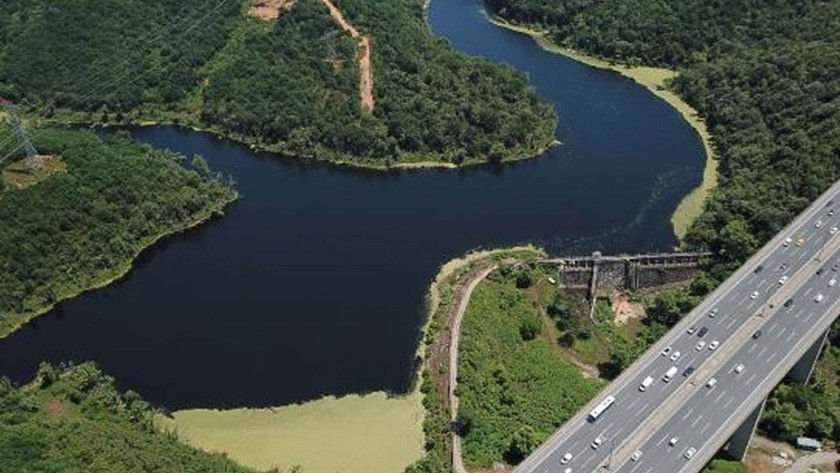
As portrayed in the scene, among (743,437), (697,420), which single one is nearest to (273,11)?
(697,420)

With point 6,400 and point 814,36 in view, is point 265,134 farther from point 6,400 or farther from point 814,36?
point 814,36

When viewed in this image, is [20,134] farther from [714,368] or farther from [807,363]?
[807,363]

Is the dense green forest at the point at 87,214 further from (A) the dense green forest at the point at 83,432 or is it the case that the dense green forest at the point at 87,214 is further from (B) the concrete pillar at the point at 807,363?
(B) the concrete pillar at the point at 807,363

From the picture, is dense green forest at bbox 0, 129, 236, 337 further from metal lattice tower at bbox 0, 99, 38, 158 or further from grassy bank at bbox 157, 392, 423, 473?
grassy bank at bbox 157, 392, 423, 473

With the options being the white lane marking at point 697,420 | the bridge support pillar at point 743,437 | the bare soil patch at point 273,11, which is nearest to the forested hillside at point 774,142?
the bridge support pillar at point 743,437

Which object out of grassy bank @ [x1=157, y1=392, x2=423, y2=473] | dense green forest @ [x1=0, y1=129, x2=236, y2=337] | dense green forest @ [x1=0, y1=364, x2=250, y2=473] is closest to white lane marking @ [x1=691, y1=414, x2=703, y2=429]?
grassy bank @ [x1=157, y1=392, x2=423, y2=473]

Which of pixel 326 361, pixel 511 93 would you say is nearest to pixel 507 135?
pixel 511 93
